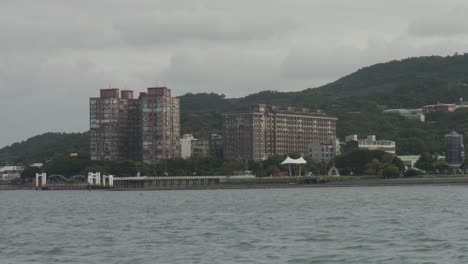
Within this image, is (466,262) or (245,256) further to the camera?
(245,256)

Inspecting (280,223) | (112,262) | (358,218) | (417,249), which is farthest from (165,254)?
(358,218)

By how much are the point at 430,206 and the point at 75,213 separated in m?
37.0

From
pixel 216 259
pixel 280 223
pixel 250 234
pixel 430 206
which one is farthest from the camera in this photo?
pixel 430 206

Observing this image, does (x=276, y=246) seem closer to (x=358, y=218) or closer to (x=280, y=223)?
(x=280, y=223)

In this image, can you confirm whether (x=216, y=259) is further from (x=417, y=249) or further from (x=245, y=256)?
(x=417, y=249)

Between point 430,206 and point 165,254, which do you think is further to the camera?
point 430,206

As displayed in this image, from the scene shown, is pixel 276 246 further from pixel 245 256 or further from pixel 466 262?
pixel 466 262

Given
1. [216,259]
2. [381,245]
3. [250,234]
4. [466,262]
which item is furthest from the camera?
[250,234]

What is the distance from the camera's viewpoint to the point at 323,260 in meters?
55.9

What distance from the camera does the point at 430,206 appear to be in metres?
106

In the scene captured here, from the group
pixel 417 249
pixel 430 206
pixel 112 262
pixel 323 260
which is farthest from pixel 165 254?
→ pixel 430 206

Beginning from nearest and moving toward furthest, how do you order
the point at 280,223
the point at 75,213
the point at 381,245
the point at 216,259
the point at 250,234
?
1. the point at 216,259
2. the point at 381,245
3. the point at 250,234
4. the point at 280,223
5. the point at 75,213

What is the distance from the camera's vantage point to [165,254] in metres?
60.7

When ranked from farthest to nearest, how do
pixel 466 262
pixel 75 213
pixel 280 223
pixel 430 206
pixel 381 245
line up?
pixel 75 213 → pixel 430 206 → pixel 280 223 → pixel 381 245 → pixel 466 262
